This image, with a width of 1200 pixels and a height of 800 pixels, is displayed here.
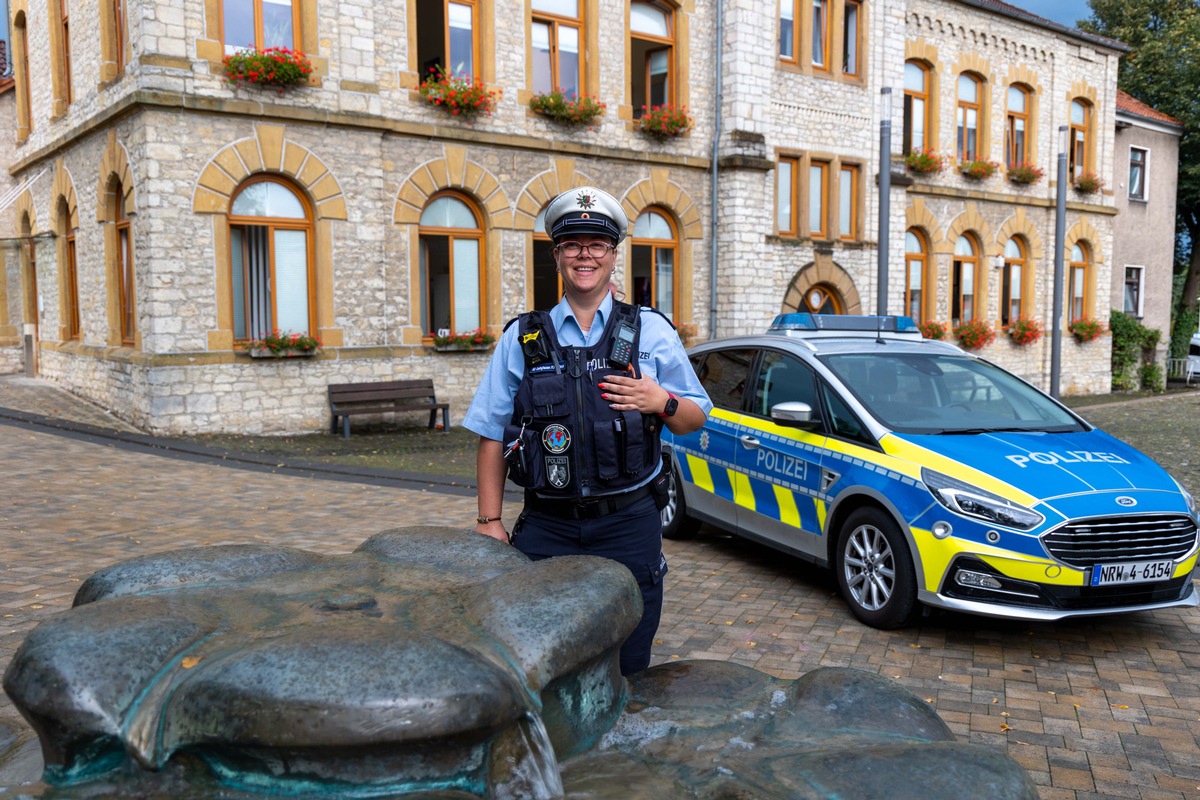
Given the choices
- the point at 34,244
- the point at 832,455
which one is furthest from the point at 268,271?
the point at 832,455

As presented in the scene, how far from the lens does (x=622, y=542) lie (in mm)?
3029

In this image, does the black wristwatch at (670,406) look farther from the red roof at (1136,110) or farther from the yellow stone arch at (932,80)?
the red roof at (1136,110)

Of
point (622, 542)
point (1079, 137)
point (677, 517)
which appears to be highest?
point (1079, 137)

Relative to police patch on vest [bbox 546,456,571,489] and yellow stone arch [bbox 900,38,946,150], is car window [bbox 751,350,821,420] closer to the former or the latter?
police patch on vest [bbox 546,456,571,489]

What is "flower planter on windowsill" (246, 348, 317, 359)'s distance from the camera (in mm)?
14328

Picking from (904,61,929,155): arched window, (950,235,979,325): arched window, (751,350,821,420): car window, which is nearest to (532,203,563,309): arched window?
(904,61,929,155): arched window

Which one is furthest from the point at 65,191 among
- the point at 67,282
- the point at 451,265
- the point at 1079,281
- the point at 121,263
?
the point at 1079,281

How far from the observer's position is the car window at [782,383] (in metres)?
6.46

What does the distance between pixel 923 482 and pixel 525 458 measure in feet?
10.1

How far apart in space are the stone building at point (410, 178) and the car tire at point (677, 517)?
8620 millimetres

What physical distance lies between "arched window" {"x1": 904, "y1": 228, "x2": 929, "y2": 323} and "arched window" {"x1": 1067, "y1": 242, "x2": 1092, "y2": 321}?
19.6 feet

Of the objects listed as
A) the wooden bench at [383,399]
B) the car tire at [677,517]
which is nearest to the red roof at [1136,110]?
the wooden bench at [383,399]

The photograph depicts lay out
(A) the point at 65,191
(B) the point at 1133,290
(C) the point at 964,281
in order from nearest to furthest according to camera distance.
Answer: (A) the point at 65,191
(C) the point at 964,281
(B) the point at 1133,290

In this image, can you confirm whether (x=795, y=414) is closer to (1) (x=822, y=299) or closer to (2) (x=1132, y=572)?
(2) (x=1132, y=572)
